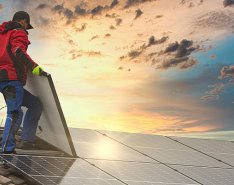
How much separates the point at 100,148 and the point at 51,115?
1610 millimetres

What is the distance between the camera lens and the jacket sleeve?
11219 mm

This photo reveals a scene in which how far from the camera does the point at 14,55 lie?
11336 mm

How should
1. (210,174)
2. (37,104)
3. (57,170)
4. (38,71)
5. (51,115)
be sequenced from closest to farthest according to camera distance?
(57,170) → (38,71) → (51,115) → (37,104) → (210,174)

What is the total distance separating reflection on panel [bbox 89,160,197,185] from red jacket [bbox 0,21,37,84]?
2134 mm

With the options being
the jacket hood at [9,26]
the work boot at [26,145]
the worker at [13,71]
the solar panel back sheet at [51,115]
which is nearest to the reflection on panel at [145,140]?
the solar panel back sheet at [51,115]

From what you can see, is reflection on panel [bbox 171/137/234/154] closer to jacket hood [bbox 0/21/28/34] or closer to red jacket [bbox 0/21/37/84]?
red jacket [bbox 0/21/37/84]

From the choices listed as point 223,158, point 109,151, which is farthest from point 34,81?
point 223,158

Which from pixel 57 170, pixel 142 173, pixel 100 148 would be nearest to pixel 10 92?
pixel 57 170

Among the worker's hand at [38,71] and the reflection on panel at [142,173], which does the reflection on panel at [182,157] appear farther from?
the worker's hand at [38,71]

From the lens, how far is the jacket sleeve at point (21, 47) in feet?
36.8

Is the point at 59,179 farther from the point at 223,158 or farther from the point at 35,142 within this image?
the point at 223,158

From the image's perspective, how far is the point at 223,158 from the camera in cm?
1390

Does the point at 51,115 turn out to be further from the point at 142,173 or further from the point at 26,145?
the point at 142,173

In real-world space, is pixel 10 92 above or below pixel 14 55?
below
